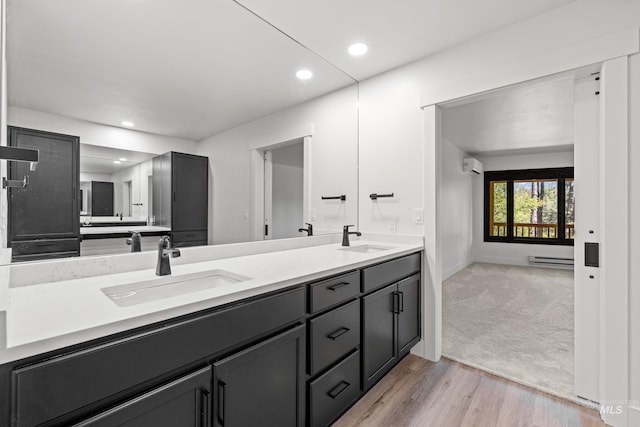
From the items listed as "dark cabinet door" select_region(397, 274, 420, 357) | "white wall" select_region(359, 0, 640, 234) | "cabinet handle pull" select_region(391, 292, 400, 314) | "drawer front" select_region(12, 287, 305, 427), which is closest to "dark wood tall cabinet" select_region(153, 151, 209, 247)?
"drawer front" select_region(12, 287, 305, 427)

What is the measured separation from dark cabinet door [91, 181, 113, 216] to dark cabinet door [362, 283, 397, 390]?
1.43m

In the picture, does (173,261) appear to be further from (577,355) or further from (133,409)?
(577,355)

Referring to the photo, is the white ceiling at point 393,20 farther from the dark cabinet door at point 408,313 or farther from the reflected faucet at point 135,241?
the dark cabinet door at point 408,313

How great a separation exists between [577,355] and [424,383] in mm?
949

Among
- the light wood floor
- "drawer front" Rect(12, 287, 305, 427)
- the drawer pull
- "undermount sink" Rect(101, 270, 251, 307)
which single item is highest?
"undermount sink" Rect(101, 270, 251, 307)

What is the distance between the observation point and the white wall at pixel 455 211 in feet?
16.8

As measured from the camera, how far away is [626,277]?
5.28 ft

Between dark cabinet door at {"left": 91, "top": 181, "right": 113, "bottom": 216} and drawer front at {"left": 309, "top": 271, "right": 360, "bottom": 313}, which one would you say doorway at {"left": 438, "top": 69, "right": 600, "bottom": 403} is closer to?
drawer front at {"left": 309, "top": 271, "right": 360, "bottom": 313}

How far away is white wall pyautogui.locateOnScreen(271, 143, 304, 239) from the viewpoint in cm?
232

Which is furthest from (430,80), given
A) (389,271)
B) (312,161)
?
(389,271)

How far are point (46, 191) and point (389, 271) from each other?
1854 mm

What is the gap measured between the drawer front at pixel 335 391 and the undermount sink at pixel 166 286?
66 centimetres

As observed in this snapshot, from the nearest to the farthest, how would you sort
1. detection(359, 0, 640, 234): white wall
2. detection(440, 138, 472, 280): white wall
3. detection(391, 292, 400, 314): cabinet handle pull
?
detection(359, 0, 640, 234): white wall < detection(391, 292, 400, 314): cabinet handle pull < detection(440, 138, 472, 280): white wall

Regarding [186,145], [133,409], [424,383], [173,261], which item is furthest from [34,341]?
[424,383]
